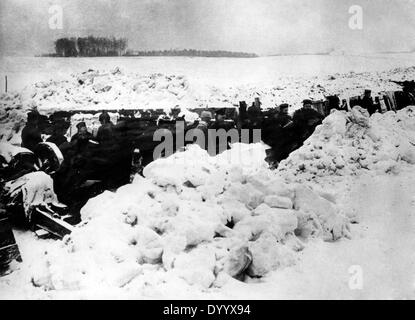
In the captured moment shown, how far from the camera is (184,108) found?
4078 mm

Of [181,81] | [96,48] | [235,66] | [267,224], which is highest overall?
[96,48]

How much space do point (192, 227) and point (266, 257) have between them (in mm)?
691

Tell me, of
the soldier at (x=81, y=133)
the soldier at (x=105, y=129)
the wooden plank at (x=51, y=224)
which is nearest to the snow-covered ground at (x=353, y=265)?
the wooden plank at (x=51, y=224)

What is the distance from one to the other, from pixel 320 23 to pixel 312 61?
1.28ft

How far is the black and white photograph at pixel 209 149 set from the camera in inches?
137

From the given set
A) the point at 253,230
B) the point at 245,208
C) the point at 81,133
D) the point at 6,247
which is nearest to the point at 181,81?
the point at 81,133

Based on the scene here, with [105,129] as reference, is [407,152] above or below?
below

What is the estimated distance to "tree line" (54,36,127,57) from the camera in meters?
4.07

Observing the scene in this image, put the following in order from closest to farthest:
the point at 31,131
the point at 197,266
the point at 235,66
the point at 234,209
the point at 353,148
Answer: the point at 197,266 < the point at 234,209 < the point at 31,131 < the point at 353,148 < the point at 235,66

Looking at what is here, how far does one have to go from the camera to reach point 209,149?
4051mm

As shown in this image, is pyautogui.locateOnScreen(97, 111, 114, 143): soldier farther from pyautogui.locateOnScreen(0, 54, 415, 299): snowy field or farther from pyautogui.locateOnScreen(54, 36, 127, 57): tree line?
pyautogui.locateOnScreen(54, 36, 127, 57): tree line

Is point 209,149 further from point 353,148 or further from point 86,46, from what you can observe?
point 86,46

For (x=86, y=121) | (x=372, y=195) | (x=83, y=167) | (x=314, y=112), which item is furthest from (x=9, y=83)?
(x=372, y=195)

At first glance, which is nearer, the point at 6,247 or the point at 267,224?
the point at 267,224
